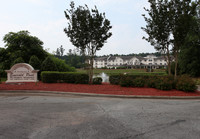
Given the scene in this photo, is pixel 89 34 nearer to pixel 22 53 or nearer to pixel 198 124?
pixel 198 124

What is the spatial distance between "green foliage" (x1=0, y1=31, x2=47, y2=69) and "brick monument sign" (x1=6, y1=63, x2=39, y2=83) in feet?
28.6

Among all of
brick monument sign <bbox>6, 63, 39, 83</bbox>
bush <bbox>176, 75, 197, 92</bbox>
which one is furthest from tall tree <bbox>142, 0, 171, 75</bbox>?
brick monument sign <bbox>6, 63, 39, 83</bbox>

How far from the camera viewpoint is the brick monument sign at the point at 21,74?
14163mm

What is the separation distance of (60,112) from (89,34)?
8.77m

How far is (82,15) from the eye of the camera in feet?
39.8

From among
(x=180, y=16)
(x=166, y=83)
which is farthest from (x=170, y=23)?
(x=166, y=83)

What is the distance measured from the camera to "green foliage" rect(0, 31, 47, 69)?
2245 cm

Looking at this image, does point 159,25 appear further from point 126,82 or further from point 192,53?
point 192,53

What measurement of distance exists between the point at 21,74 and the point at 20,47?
35.8 ft

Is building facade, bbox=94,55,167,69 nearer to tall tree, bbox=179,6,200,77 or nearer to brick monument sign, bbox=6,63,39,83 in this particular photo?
tall tree, bbox=179,6,200,77

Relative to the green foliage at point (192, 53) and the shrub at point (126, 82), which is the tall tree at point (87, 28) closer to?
the shrub at point (126, 82)

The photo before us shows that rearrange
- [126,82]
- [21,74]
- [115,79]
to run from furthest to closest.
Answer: [21,74]
[115,79]
[126,82]

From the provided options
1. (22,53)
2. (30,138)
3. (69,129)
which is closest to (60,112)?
(69,129)

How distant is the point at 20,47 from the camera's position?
2309 centimetres
